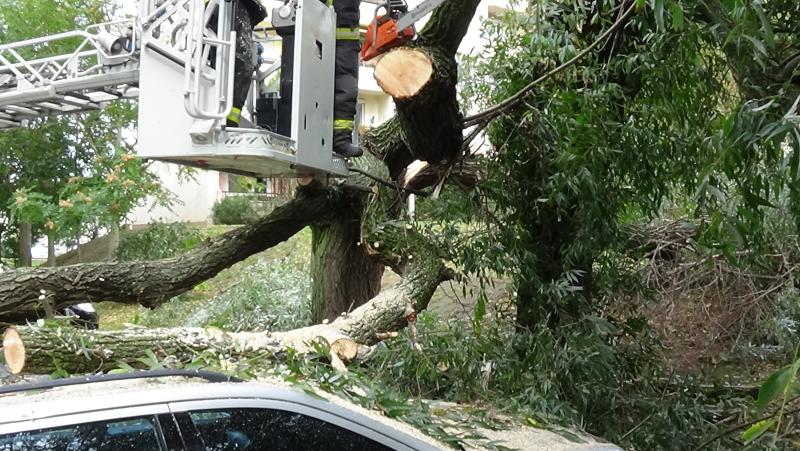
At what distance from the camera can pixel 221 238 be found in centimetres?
738

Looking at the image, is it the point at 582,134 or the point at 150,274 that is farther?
the point at 150,274

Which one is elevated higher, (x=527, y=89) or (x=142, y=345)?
(x=527, y=89)

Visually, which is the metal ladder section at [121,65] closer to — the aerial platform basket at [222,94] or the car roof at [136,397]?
the aerial platform basket at [222,94]

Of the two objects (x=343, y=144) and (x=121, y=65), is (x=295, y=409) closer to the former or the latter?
(x=343, y=144)

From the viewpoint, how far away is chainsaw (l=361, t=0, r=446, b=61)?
4.56m

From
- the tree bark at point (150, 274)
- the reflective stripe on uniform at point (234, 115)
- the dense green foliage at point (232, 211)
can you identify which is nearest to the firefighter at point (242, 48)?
the reflective stripe on uniform at point (234, 115)

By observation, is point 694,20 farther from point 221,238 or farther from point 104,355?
point 221,238

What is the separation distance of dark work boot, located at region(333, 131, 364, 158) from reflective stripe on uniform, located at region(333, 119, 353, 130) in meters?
0.03

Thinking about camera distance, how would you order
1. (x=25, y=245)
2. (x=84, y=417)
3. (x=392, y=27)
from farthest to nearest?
1. (x=25, y=245)
2. (x=392, y=27)
3. (x=84, y=417)

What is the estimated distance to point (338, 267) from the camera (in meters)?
7.89

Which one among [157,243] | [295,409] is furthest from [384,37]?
[157,243]

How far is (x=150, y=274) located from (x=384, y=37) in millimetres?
3385

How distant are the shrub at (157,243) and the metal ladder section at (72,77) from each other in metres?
4.91

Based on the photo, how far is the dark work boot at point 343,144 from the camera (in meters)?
5.48
